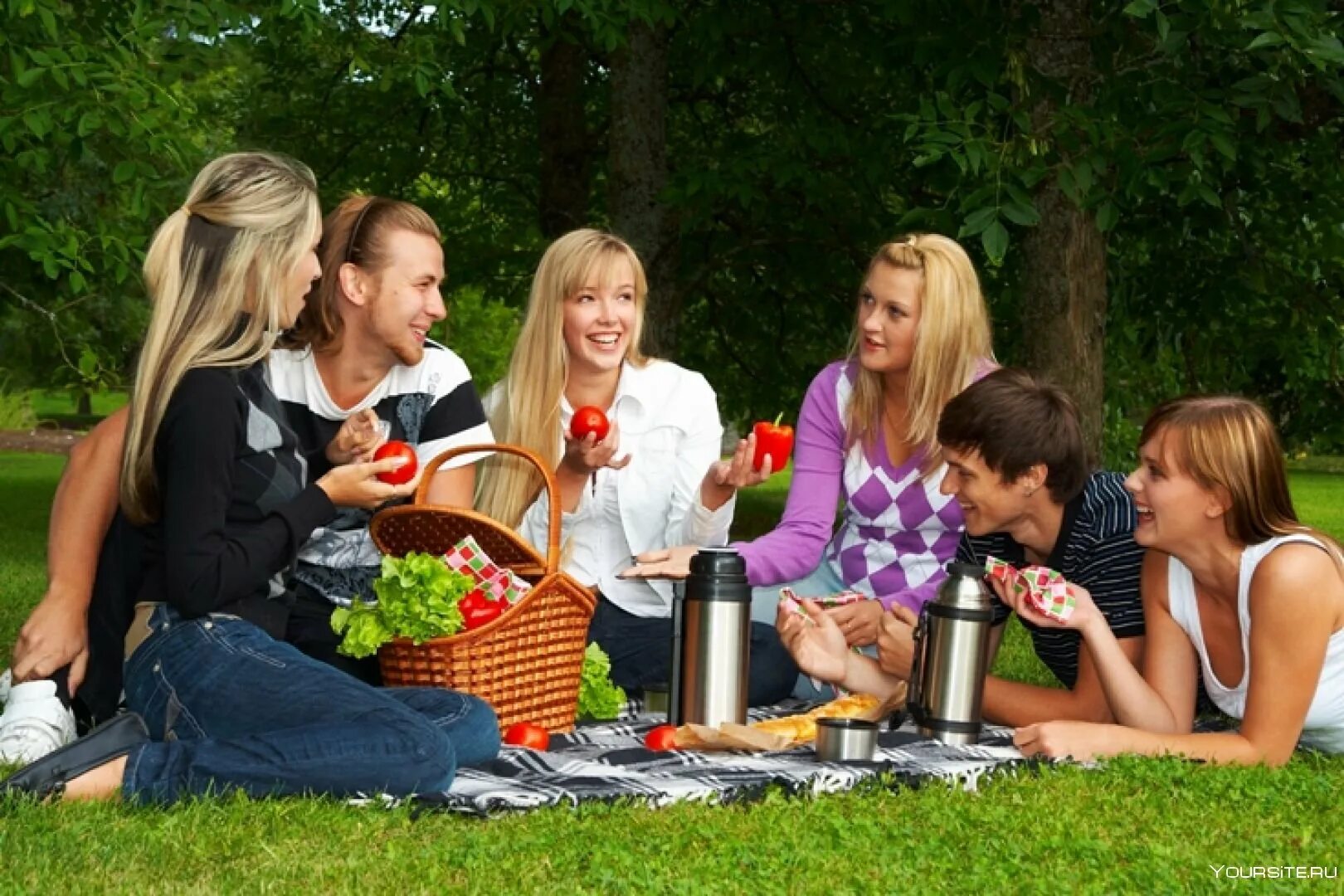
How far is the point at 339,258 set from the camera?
5.36 m

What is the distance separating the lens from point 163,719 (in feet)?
14.7

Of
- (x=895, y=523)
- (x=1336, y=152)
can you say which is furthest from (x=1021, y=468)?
(x=1336, y=152)

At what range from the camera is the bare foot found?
161 inches

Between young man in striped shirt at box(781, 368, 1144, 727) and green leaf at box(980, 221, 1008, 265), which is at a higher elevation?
green leaf at box(980, 221, 1008, 265)

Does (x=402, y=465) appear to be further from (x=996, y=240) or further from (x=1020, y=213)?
(x=1020, y=213)

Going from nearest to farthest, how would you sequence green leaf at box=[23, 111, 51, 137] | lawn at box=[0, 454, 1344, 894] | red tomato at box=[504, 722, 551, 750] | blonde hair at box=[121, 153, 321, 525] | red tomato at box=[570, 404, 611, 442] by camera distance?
lawn at box=[0, 454, 1344, 894]
blonde hair at box=[121, 153, 321, 525]
red tomato at box=[504, 722, 551, 750]
red tomato at box=[570, 404, 611, 442]
green leaf at box=[23, 111, 51, 137]

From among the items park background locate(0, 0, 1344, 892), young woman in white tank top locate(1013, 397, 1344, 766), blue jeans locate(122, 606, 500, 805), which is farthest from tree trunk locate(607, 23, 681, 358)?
blue jeans locate(122, 606, 500, 805)

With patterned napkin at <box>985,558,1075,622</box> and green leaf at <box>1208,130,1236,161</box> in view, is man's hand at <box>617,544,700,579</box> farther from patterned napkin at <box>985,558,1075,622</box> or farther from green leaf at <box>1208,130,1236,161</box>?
green leaf at <box>1208,130,1236,161</box>

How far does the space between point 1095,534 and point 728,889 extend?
87.4 inches

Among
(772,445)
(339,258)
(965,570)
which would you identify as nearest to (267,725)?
(339,258)

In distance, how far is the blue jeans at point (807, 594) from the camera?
6.12 m

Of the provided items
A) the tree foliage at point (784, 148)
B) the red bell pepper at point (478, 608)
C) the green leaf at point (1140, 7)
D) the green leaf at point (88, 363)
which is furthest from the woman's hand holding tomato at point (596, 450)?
the green leaf at point (88, 363)

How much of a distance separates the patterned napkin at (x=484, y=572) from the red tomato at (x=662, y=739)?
1.86ft

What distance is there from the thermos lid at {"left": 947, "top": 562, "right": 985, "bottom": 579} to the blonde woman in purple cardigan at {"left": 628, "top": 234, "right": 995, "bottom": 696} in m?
0.47
